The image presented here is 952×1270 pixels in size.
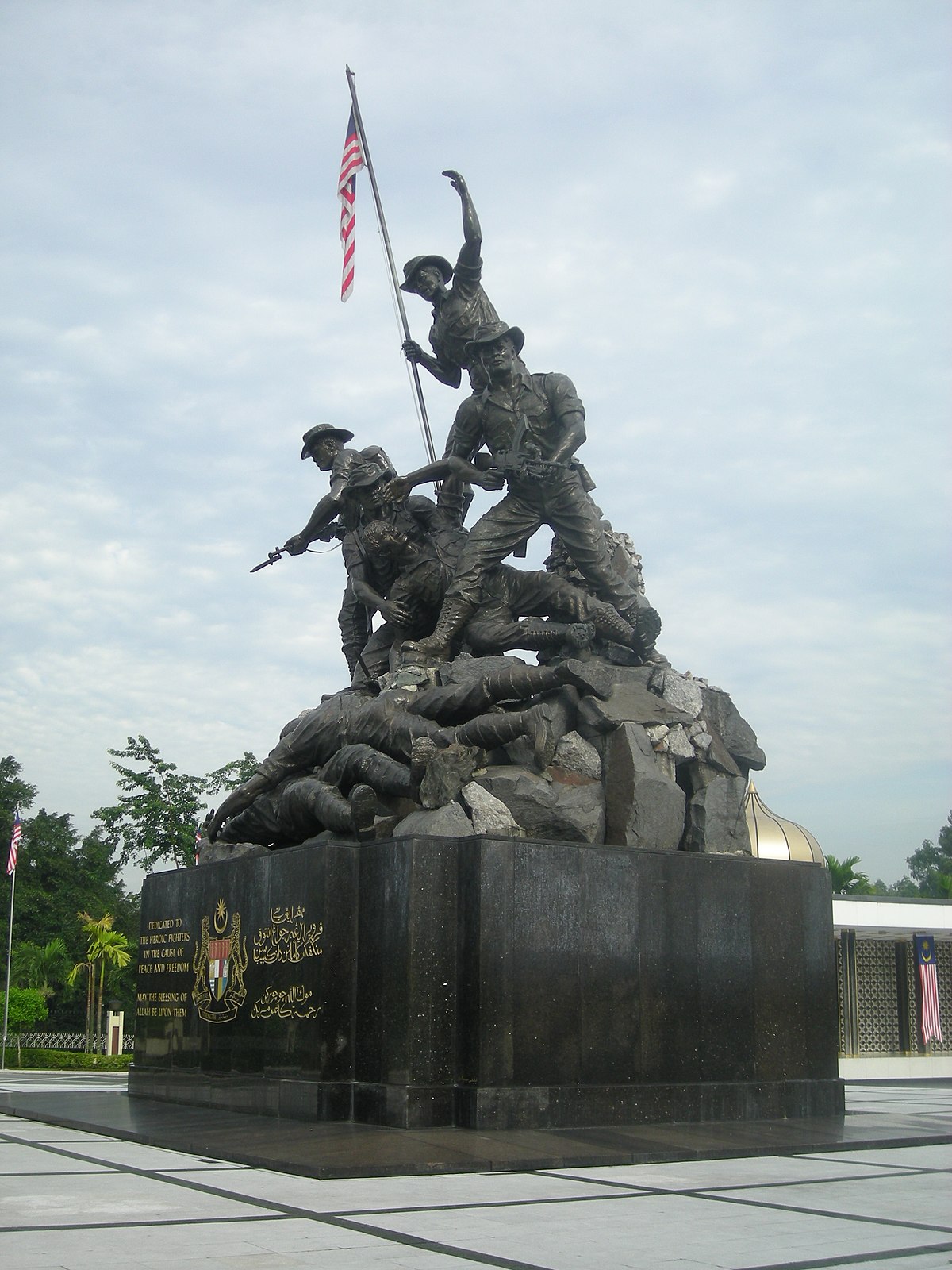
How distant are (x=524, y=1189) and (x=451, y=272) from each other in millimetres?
8178

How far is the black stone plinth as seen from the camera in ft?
25.4

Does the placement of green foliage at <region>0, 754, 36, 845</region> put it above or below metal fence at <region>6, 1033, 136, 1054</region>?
above

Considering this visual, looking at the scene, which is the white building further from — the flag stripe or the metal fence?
the metal fence

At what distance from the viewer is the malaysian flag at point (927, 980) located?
23.3 m

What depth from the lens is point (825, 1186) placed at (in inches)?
235

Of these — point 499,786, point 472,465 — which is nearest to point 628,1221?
point 499,786

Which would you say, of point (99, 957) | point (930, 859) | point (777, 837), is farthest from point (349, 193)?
point (930, 859)

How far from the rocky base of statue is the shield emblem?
2.17 ft

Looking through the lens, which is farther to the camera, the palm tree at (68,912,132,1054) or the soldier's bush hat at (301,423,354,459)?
the palm tree at (68,912,132,1054)

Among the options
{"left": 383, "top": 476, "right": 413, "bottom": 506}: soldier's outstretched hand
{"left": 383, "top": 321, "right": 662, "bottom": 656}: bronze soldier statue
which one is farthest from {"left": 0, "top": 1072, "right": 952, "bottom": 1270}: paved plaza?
{"left": 383, "top": 476, "right": 413, "bottom": 506}: soldier's outstretched hand

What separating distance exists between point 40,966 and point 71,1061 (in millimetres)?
13004

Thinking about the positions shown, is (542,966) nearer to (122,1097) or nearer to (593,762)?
(593,762)

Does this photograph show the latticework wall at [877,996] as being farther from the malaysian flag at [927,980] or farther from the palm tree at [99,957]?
the palm tree at [99,957]

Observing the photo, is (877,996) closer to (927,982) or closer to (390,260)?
(927,982)
